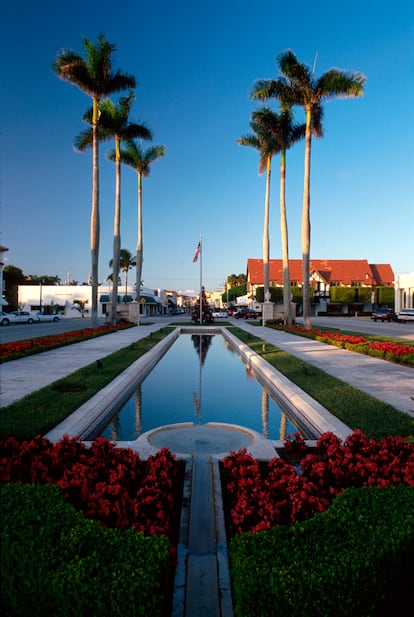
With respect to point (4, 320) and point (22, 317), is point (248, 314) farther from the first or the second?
point (4, 320)

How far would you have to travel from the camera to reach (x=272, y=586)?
8.07ft

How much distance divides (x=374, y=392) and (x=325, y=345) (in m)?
11.5

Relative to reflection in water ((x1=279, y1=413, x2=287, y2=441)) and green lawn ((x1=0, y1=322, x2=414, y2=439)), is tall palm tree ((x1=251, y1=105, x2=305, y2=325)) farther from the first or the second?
reflection in water ((x1=279, y1=413, x2=287, y2=441))

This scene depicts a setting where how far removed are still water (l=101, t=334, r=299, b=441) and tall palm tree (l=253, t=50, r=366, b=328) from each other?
49.0ft

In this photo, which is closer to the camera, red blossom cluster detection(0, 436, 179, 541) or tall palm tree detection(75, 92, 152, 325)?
red blossom cluster detection(0, 436, 179, 541)

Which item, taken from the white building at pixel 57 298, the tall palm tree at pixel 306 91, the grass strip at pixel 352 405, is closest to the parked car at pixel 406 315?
the tall palm tree at pixel 306 91

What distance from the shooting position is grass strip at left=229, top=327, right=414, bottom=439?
6965 millimetres

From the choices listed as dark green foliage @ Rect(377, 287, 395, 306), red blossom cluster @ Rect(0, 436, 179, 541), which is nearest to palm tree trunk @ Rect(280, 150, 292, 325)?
red blossom cluster @ Rect(0, 436, 179, 541)

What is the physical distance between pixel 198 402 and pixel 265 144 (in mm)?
29522

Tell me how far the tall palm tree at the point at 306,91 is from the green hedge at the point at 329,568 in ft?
83.8

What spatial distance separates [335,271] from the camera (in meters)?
81.9

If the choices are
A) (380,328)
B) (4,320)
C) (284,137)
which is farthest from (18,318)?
(380,328)

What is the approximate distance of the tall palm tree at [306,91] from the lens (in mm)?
26500

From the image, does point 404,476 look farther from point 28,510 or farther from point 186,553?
point 28,510
